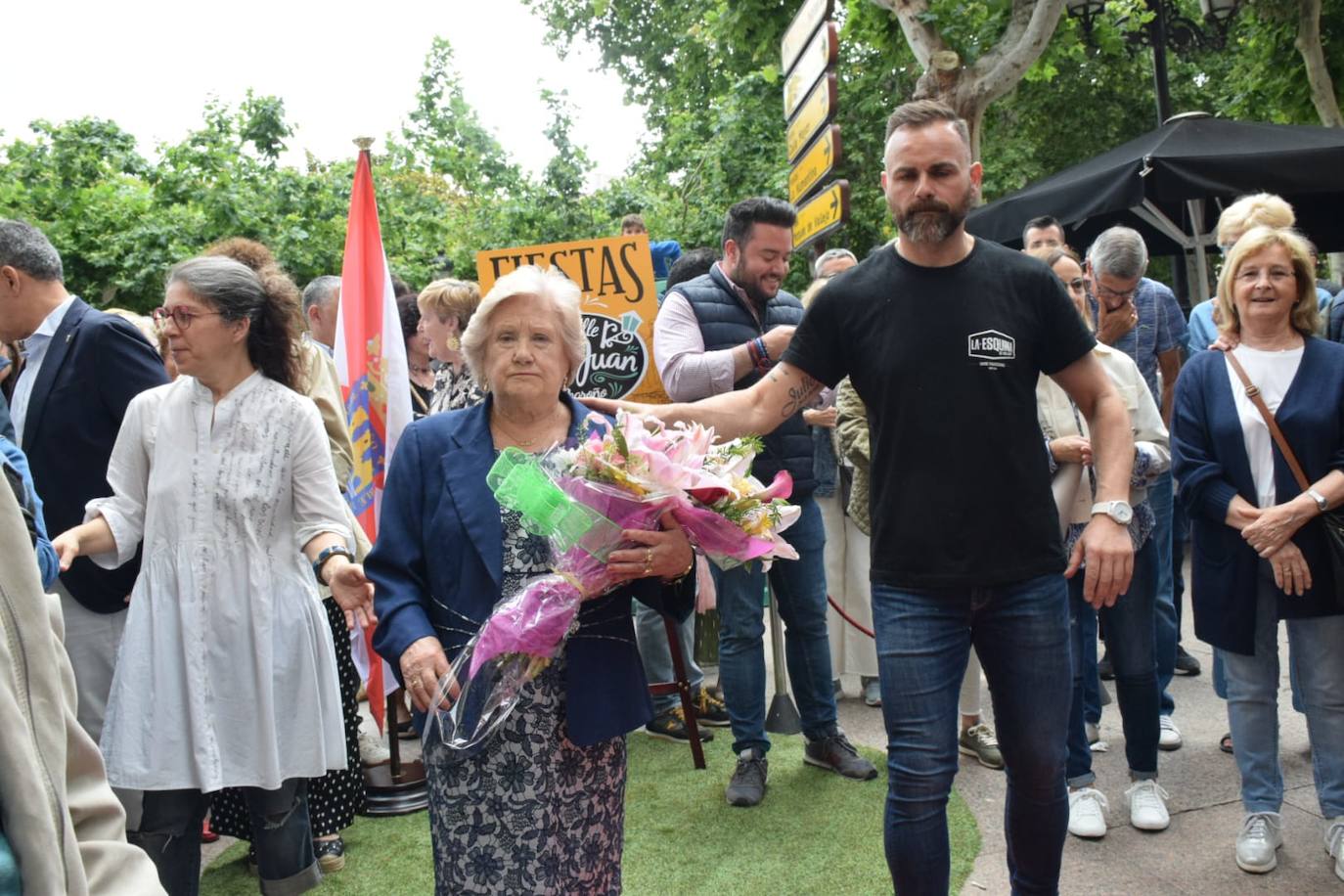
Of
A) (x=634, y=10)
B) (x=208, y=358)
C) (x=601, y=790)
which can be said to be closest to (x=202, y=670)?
(x=208, y=358)

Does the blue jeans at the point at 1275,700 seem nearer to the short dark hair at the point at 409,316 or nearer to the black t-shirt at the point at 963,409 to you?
the black t-shirt at the point at 963,409

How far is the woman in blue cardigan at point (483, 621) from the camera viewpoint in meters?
2.79

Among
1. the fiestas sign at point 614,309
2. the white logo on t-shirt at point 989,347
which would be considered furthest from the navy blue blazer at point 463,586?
the fiestas sign at point 614,309

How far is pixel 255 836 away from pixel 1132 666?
3255 mm

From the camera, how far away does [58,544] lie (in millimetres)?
3279

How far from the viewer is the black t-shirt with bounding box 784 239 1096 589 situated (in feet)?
10.3

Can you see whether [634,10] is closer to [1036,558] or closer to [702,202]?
[702,202]

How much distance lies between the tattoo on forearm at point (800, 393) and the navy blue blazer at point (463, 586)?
29.7 inches

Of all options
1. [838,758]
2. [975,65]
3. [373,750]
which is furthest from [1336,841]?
[975,65]

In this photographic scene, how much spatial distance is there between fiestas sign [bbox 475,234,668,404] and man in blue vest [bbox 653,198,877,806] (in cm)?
95

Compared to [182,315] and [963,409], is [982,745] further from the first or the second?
[182,315]

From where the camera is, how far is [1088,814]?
4.47 meters

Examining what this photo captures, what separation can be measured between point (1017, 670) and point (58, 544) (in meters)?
2.71

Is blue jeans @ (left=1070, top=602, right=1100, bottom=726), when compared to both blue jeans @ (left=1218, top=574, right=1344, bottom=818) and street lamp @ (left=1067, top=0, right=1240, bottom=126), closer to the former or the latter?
blue jeans @ (left=1218, top=574, right=1344, bottom=818)
